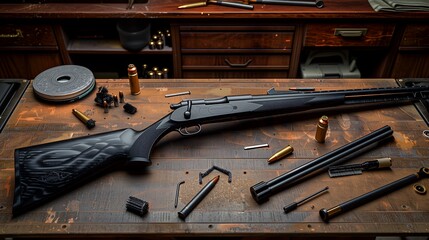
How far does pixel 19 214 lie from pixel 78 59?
167cm

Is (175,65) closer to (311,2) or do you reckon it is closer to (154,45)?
(154,45)

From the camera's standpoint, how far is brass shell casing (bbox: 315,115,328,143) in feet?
4.77

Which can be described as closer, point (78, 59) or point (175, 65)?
point (175, 65)

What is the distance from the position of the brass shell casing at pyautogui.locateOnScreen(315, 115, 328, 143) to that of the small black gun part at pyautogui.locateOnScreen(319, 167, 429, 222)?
28 centimetres

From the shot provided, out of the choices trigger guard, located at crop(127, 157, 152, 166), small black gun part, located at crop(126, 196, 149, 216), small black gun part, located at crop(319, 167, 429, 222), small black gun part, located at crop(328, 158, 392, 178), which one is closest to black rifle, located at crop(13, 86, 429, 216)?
trigger guard, located at crop(127, 157, 152, 166)

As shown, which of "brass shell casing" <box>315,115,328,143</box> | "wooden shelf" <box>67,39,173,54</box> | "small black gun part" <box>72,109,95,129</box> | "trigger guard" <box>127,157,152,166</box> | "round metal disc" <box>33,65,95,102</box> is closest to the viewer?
"trigger guard" <box>127,157,152,166</box>

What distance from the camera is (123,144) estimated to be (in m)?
1.37

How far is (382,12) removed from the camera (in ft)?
7.49

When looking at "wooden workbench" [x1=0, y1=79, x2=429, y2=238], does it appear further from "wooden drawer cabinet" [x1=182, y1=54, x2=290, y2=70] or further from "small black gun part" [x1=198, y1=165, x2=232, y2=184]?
"wooden drawer cabinet" [x1=182, y1=54, x2=290, y2=70]

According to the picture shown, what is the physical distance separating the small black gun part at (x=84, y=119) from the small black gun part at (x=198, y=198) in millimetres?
561

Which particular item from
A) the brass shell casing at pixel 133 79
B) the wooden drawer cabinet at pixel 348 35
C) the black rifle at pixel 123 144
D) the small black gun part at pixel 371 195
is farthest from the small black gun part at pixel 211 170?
the wooden drawer cabinet at pixel 348 35

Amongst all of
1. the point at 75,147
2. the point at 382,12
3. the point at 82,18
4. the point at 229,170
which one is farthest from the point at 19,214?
the point at 382,12

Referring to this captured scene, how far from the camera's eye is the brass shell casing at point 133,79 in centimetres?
168

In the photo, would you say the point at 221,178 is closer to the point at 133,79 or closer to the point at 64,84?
the point at 133,79
